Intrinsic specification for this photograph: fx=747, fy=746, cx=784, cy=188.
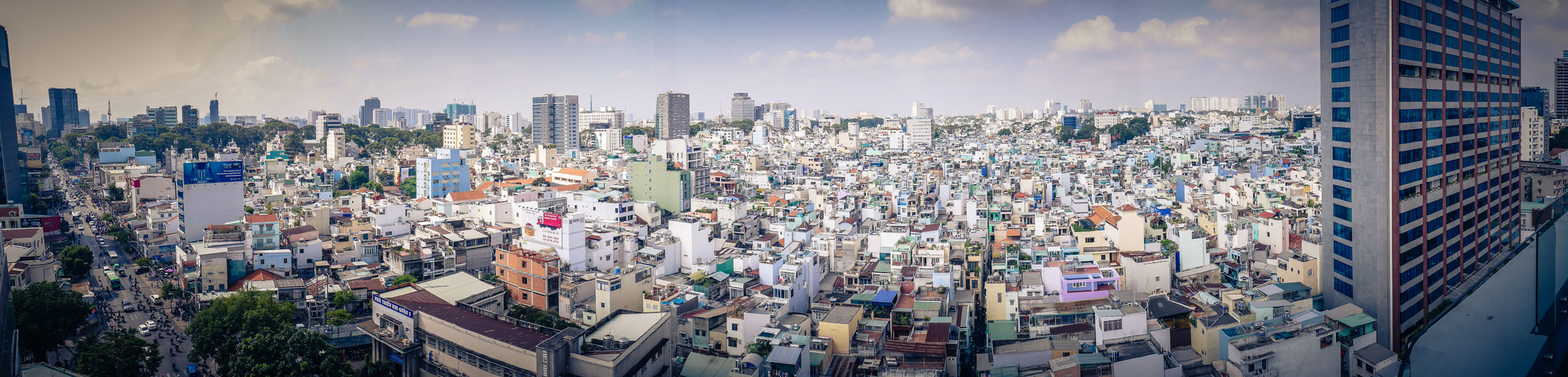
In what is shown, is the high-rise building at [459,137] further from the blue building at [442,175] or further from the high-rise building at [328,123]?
the blue building at [442,175]

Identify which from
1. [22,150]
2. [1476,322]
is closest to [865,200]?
[1476,322]

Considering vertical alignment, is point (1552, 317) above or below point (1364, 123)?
below

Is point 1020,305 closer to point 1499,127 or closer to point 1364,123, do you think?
point 1364,123

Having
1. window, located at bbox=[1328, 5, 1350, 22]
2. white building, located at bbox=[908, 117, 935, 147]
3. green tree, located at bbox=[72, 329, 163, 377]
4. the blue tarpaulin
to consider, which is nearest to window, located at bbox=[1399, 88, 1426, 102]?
window, located at bbox=[1328, 5, 1350, 22]

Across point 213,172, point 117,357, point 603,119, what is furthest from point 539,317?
point 603,119

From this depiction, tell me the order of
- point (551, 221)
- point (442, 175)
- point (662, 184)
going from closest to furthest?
point (551, 221) → point (662, 184) → point (442, 175)

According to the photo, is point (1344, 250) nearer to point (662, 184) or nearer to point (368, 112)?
point (662, 184)

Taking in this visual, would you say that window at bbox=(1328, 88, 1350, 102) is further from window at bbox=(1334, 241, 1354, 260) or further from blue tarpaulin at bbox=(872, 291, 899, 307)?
blue tarpaulin at bbox=(872, 291, 899, 307)
